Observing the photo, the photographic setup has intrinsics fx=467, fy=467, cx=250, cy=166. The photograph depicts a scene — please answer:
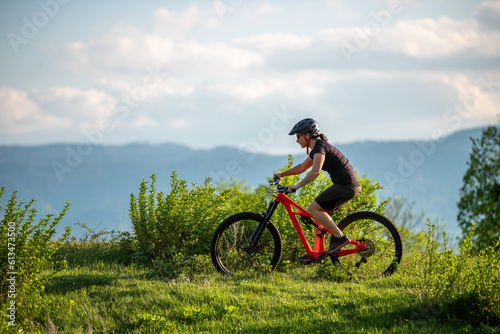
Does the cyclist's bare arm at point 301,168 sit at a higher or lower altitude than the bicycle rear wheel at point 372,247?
higher

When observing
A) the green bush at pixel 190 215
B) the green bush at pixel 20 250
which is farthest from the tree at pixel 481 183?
the green bush at pixel 20 250

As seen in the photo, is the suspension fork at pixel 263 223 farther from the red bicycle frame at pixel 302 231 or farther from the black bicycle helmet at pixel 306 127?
the black bicycle helmet at pixel 306 127

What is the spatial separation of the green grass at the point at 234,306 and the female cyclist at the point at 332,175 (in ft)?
2.96

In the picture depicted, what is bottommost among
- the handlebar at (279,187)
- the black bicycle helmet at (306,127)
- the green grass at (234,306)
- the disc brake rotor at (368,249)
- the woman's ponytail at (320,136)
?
the green grass at (234,306)

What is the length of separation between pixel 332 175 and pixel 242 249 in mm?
1904

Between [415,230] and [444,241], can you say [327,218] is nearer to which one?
[444,241]

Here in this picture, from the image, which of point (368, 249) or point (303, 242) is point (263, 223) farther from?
point (368, 249)

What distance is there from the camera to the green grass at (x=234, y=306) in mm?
5332

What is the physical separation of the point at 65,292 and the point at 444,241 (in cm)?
509

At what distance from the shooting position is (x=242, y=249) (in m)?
7.59

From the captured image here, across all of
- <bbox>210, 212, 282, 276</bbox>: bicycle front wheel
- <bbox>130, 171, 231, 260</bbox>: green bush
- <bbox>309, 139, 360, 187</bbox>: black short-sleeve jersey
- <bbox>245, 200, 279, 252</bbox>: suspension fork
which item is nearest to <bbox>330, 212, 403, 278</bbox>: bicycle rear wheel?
<bbox>309, 139, 360, 187</bbox>: black short-sleeve jersey

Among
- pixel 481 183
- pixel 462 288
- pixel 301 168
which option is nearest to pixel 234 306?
pixel 301 168

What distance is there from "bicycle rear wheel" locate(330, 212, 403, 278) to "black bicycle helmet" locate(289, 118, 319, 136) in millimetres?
1530

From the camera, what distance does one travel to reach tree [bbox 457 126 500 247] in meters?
12.0
